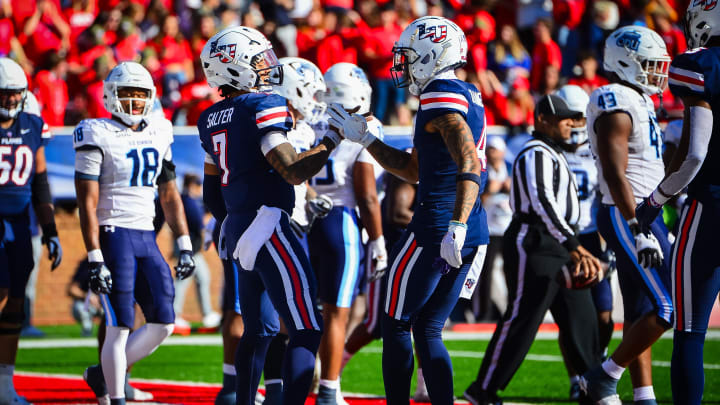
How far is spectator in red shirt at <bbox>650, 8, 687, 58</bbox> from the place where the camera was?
1334 cm

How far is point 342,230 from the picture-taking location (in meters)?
5.91

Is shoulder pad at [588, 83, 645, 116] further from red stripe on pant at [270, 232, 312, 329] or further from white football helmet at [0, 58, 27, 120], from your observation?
white football helmet at [0, 58, 27, 120]

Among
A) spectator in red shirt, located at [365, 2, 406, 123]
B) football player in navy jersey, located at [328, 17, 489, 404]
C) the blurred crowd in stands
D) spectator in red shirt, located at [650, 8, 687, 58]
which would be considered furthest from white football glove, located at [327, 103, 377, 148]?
spectator in red shirt, located at [650, 8, 687, 58]

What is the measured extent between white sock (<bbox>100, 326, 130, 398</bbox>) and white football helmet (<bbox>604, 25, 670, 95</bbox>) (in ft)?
9.89

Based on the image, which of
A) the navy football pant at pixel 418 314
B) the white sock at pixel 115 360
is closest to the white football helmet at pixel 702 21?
the navy football pant at pixel 418 314

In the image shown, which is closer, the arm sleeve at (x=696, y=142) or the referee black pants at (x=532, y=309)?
the arm sleeve at (x=696, y=142)

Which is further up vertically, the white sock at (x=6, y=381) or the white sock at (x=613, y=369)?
the white sock at (x=613, y=369)

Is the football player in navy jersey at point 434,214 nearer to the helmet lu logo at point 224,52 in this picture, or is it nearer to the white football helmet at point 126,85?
the helmet lu logo at point 224,52

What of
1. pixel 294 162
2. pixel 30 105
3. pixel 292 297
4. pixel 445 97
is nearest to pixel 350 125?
pixel 294 162

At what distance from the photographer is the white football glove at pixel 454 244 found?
13.0 ft

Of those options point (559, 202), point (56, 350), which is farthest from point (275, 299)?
point (56, 350)

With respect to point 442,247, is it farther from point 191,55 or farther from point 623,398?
point 191,55

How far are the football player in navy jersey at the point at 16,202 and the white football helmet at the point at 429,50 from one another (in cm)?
286

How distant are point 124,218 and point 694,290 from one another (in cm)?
301
